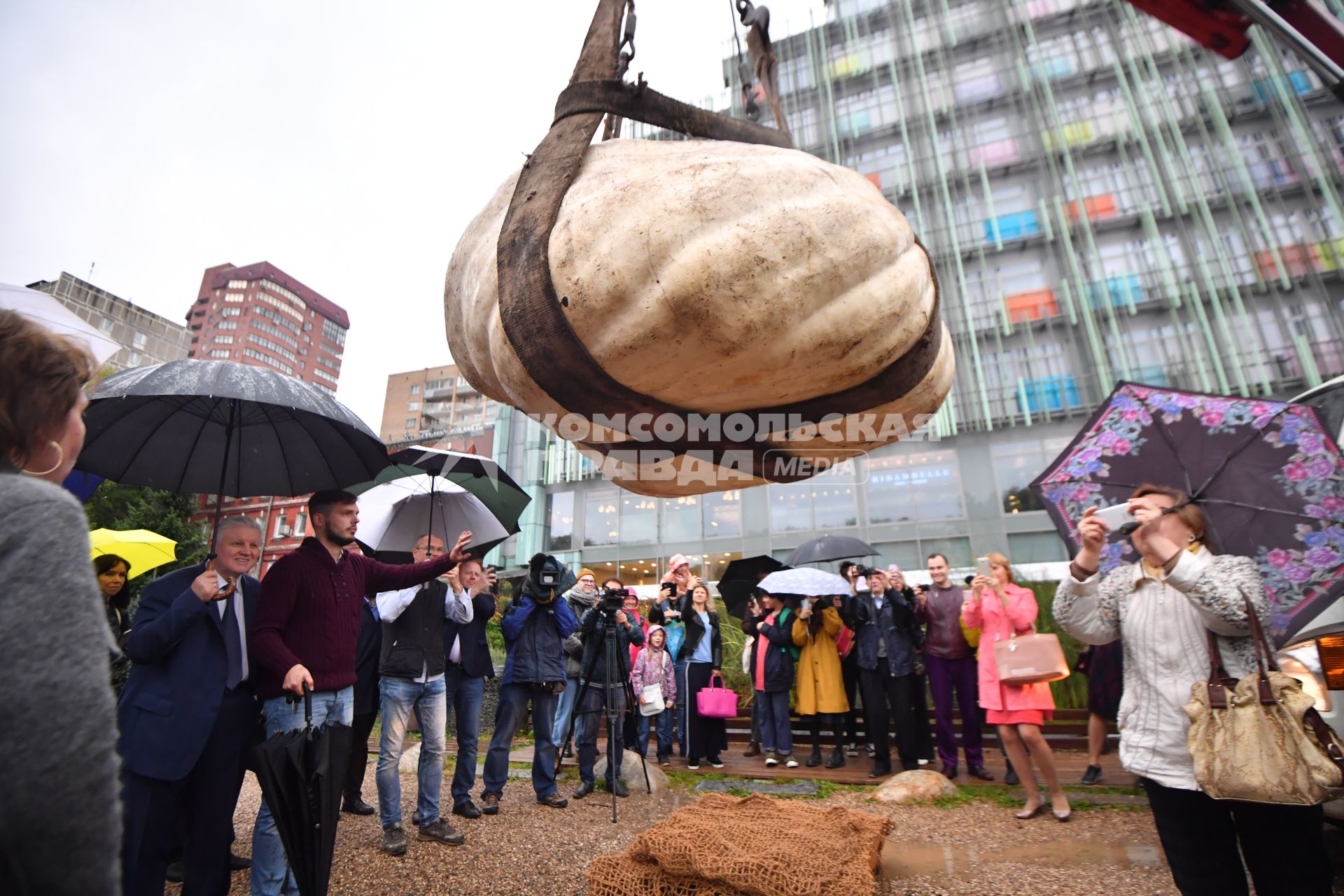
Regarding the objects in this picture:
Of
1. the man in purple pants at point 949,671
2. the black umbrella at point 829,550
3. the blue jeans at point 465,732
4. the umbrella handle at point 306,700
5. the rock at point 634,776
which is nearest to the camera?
the umbrella handle at point 306,700

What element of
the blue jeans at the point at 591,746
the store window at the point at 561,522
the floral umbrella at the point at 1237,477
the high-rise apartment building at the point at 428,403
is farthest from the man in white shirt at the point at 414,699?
the high-rise apartment building at the point at 428,403

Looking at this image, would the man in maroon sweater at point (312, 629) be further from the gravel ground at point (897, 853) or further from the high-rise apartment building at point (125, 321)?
the high-rise apartment building at point (125, 321)

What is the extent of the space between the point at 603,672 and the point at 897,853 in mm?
2907

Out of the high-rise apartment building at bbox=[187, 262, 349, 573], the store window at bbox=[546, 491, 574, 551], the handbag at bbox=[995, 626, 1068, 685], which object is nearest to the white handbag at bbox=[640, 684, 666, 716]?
the handbag at bbox=[995, 626, 1068, 685]

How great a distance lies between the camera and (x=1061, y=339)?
70.7 feet

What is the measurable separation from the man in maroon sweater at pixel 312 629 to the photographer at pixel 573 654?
291cm

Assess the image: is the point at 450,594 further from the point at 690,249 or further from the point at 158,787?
the point at 690,249

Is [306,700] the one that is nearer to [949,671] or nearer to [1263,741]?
[1263,741]

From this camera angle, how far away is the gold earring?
1.11 m

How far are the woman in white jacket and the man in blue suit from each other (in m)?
3.49

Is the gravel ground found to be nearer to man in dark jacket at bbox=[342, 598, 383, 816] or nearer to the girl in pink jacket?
man in dark jacket at bbox=[342, 598, 383, 816]

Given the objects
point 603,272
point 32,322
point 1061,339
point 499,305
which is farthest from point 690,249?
point 1061,339

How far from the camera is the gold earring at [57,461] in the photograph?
1.11 m

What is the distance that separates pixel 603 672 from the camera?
6043 millimetres
